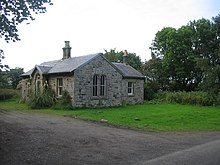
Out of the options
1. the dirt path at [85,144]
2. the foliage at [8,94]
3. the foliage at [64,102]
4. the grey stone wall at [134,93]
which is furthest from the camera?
the foliage at [8,94]

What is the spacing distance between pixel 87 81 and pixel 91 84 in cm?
54

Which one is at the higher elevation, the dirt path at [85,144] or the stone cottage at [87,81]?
the stone cottage at [87,81]

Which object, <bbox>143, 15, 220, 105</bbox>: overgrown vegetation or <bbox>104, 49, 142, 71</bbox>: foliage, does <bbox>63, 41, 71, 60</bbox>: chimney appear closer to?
<bbox>143, 15, 220, 105</bbox>: overgrown vegetation

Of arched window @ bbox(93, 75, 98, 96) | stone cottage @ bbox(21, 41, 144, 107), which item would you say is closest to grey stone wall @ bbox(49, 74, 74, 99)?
stone cottage @ bbox(21, 41, 144, 107)

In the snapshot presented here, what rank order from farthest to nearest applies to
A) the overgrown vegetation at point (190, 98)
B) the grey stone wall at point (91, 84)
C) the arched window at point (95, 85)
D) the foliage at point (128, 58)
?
1. the foliage at point (128, 58)
2. the overgrown vegetation at point (190, 98)
3. the arched window at point (95, 85)
4. the grey stone wall at point (91, 84)

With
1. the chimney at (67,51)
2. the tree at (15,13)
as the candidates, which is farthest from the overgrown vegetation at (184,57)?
the tree at (15,13)

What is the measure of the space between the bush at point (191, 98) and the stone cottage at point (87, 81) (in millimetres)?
5593

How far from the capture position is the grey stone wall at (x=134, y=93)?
34156mm

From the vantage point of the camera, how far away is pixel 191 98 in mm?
35906

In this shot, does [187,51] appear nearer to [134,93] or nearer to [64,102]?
[134,93]

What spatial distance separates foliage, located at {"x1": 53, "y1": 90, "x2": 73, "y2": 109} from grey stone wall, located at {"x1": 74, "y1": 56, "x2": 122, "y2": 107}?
23.5 inches

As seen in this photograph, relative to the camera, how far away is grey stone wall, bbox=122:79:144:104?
112 ft

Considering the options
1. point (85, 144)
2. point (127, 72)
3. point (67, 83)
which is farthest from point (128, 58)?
point (85, 144)

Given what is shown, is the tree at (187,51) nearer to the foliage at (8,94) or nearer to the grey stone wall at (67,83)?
the foliage at (8,94)
